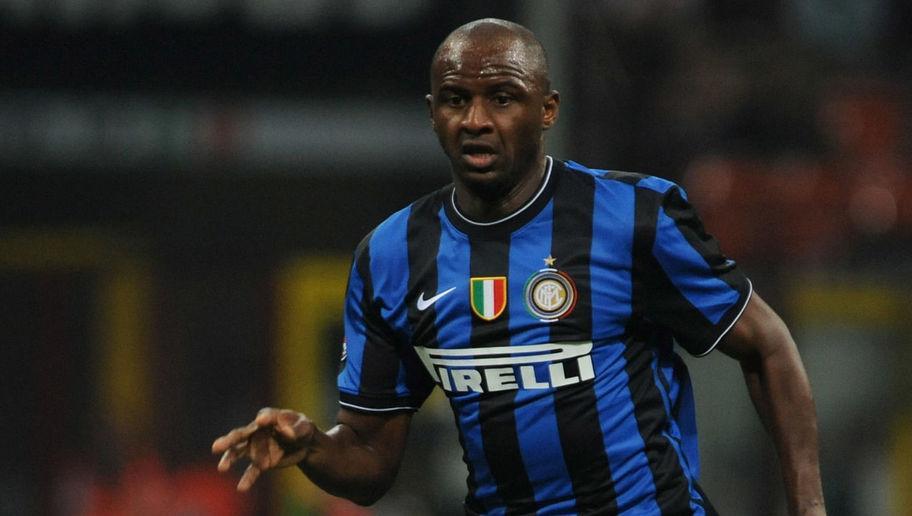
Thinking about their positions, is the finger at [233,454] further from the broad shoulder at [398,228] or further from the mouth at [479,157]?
the mouth at [479,157]

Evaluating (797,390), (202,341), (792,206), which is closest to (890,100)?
(792,206)

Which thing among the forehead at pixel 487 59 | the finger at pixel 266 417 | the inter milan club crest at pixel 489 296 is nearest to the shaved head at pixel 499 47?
the forehead at pixel 487 59

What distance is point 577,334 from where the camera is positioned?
309 centimetres

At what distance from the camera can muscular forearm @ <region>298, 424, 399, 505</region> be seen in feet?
10.4

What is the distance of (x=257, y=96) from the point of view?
7.18m

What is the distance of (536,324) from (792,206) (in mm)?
4619

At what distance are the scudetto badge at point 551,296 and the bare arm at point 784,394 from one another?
34 cm

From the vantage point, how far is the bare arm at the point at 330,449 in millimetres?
2875

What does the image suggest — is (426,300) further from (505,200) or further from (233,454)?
(233,454)

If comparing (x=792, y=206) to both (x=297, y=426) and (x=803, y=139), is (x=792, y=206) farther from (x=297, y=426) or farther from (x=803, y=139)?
(x=297, y=426)

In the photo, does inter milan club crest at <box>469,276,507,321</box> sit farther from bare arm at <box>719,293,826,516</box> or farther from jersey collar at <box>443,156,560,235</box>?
bare arm at <box>719,293,826,516</box>

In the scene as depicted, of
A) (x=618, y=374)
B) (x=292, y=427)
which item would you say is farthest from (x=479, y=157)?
(x=292, y=427)

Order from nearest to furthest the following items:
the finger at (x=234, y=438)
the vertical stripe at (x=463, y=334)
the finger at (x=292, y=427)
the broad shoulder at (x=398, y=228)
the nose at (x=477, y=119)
Result: the finger at (x=234, y=438)
the finger at (x=292, y=427)
the nose at (x=477, y=119)
the vertical stripe at (x=463, y=334)
the broad shoulder at (x=398, y=228)

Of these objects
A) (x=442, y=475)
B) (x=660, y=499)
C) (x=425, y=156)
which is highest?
(x=425, y=156)
